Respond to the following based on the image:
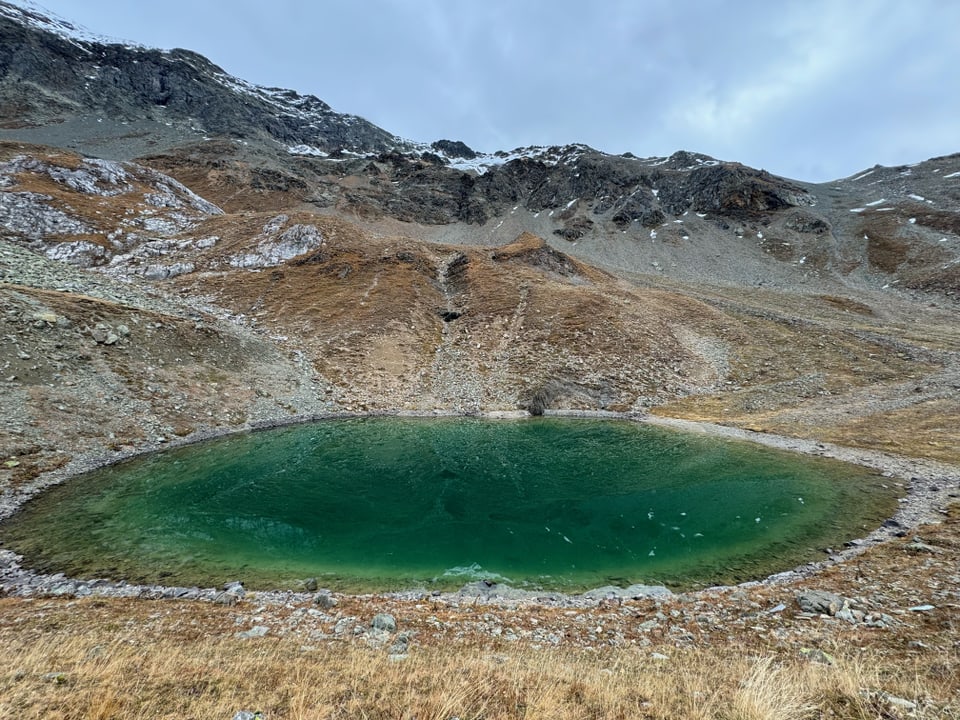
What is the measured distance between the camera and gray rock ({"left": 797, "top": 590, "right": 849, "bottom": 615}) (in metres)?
12.2

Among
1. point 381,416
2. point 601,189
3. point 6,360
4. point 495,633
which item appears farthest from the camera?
point 601,189

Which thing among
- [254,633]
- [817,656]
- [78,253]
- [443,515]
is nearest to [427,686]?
[254,633]

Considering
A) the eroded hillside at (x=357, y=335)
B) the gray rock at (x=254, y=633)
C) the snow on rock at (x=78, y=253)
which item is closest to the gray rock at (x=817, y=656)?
the gray rock at (x=254, y=633)

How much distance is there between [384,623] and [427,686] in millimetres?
5386

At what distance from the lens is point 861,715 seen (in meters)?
5.98

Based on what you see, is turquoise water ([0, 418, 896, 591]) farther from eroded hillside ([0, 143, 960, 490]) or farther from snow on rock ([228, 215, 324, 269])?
snow on rock ([228, 215, 324, 269])

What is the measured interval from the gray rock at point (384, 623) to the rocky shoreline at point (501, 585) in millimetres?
1958

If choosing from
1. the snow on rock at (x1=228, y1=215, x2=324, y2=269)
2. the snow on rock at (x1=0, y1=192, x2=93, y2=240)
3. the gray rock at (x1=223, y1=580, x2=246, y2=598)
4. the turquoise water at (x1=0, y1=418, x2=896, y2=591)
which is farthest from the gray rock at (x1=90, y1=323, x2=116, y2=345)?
the snow on rock at (x1=0, y1=192, x2=93, y2=240)

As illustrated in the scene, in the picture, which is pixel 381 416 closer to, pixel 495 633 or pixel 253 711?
pixel 495 633

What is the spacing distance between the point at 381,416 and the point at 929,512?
3780 cm

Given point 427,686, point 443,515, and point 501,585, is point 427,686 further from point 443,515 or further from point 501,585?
point 443,515

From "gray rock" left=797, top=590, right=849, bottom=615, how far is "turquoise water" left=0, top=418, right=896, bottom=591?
275 centimetres

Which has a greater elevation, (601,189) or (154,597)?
(601,189)

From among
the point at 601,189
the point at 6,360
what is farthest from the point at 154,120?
the point at 6,360
